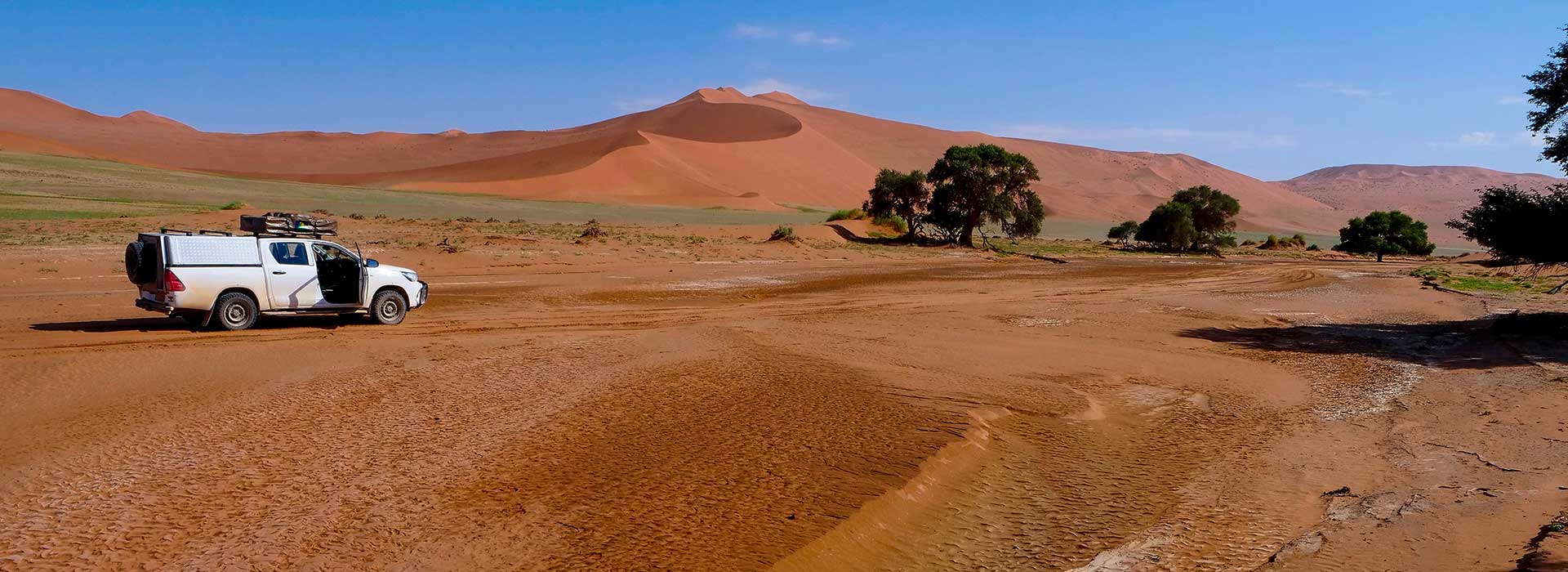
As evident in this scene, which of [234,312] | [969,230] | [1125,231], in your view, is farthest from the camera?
[1125,231]

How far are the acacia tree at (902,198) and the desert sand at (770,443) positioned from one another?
32.5 m

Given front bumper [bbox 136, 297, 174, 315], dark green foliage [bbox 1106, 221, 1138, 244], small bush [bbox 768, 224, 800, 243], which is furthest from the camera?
dark green foliage [bbox 1106, 221, 1138, 244]

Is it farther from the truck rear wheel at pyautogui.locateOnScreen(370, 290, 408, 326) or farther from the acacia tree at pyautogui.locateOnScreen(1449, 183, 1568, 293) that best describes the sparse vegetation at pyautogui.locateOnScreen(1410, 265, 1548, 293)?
the truck rear wheel at pyautogui.locateOnScreen(370, 290, 408, 326)

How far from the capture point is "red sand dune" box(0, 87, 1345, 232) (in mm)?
104312

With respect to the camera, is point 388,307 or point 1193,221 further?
point 1193,221

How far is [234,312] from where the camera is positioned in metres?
14.0

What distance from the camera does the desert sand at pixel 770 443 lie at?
6.04 metres

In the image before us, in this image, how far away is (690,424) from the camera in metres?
9.10

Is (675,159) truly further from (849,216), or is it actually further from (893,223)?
(893,223)

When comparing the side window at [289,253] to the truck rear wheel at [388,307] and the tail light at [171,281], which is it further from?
the tail light at [171,281]

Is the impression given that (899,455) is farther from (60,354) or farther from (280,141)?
(280,141)

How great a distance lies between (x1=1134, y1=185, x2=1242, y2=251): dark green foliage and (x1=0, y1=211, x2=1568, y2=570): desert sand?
35.7 meters

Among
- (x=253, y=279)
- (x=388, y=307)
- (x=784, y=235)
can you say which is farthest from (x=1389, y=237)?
(x=253, y=279)

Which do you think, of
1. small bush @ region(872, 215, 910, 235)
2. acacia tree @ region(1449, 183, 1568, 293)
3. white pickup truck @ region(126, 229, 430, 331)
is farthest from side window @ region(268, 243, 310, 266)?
small bush @ region(872, 215, 910, 235)
